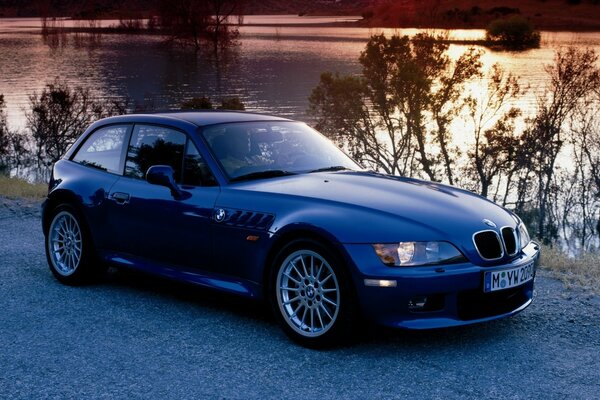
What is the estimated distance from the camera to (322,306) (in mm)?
5191

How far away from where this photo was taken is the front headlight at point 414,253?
4918 millimetres

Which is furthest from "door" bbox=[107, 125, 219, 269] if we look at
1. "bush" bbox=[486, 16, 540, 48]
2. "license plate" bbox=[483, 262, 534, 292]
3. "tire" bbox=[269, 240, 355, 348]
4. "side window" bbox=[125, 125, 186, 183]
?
"bush" bbox=[486, 16, 540, 48]

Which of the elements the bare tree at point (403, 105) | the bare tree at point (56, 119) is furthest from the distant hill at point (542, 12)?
the bare tree at point (56, 119)

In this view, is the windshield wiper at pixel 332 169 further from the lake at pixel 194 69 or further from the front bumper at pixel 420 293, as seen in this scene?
the lake at pixel 194 69

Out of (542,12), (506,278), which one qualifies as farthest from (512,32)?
(506,278)

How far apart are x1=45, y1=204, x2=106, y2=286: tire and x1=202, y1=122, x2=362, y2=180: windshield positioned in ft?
5.45

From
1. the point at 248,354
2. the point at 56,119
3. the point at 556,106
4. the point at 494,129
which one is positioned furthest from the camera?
the point at 56,119

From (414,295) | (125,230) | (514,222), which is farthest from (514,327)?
(125,230)

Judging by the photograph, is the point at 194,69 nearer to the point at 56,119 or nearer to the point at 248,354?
the point at 56,119

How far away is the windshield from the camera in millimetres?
6047

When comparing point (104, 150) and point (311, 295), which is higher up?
point (104, 150)

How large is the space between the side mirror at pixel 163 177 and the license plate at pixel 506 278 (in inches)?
93.2

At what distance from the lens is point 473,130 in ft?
190

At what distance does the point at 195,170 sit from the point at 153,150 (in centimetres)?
64
